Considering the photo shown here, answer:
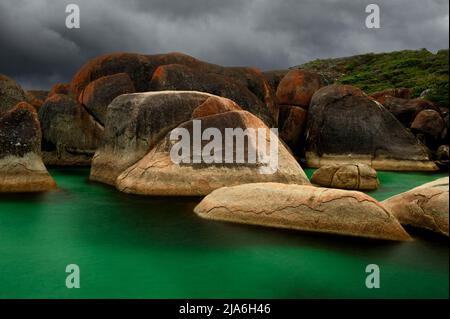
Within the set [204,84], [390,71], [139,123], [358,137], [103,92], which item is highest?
[390,71]

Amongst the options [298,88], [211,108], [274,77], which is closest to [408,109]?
[298,88]

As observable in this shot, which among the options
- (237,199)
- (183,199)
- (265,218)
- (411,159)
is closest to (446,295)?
(265,218)

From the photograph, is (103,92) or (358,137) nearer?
(103,92)

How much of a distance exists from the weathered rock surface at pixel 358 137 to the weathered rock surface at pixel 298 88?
209 centimetres

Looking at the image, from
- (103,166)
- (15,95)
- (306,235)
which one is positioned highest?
(15,95)

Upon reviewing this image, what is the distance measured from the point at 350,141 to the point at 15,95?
17892mm

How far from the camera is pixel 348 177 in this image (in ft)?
46.3

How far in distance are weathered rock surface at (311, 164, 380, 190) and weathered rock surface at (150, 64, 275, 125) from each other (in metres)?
7.86

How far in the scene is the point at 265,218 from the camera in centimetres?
859

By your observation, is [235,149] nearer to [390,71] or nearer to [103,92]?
[103,92]

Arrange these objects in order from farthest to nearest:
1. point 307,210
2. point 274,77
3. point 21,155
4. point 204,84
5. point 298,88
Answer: point 274,77 → point 298,88 → point 204,84 → point 21,155 → point 307,210

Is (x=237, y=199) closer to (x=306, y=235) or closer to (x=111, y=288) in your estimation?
(x=306, y=235)

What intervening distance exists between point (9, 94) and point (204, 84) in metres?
9.96

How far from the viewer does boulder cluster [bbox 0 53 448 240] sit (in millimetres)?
8336
